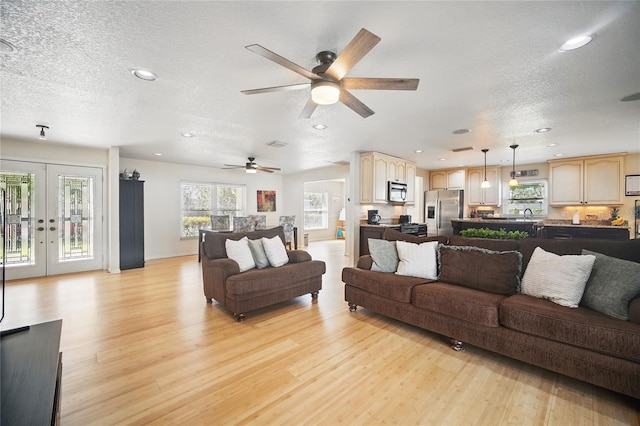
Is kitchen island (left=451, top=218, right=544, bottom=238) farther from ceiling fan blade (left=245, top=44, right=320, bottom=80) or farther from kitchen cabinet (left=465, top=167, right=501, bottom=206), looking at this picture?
ceiling fan blade (left=245, top=44, right=320, bottom=80)

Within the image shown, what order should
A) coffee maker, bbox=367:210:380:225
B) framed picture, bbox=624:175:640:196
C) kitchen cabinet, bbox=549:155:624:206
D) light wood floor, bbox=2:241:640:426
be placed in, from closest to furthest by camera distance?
light wood floor, bbox=2:241:640:426 < framed picture, bbox=624:175:640:196 < kitchen cabinet, bbox=549:155:624:206 < coffee maker, bbox=367:210:380:225

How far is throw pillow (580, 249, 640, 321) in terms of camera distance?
6.40 feet

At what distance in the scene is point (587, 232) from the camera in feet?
18.4

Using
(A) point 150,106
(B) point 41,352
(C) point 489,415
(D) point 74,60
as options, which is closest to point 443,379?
(C) point 489,415

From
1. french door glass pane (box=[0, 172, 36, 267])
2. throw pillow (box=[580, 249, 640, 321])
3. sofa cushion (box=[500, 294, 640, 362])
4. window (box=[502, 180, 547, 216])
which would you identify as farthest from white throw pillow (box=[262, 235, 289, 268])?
window (box=[502, 180, 547, 216])

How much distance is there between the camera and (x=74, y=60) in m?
2.27

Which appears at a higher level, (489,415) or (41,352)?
(41,352)

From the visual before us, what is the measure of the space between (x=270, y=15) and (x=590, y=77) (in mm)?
2943

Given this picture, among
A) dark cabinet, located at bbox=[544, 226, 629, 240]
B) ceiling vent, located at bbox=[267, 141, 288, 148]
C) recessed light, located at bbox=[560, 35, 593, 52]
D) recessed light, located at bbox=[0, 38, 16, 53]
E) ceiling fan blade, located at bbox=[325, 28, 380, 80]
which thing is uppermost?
ceiling vent, located at bbox=[267, 141, 288, 148]

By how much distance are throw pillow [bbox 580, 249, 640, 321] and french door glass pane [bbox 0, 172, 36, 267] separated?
7832 millimetres

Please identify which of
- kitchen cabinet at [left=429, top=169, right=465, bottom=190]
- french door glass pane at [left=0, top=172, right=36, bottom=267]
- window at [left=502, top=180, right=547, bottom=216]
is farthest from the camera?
kitchen cabinet at [left=429, top=169, right=465, bottom=190]

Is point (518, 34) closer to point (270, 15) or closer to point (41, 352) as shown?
point (270, 15)

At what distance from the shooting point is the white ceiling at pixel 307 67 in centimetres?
173

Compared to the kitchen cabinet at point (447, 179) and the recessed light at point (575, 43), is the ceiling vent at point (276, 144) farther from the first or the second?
the kitchen cabinet at point (447, 179)
